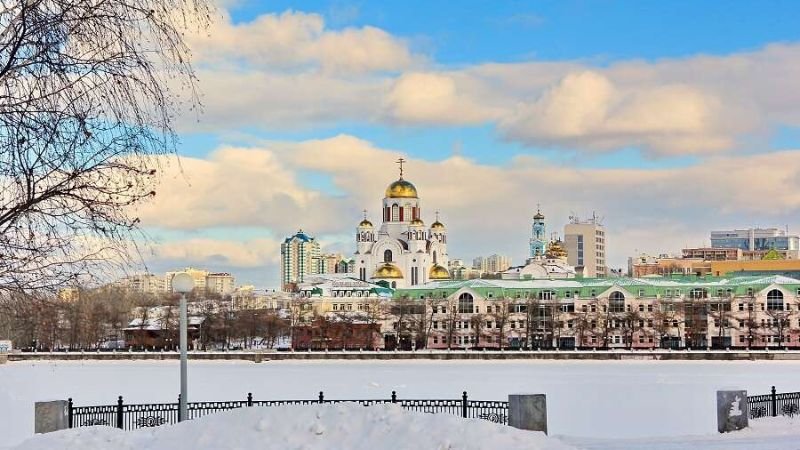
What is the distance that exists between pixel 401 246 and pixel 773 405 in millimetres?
128528

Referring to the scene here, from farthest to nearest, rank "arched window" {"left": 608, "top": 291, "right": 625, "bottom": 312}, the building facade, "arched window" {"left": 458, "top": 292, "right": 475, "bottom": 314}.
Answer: "arched window" {"left": 458, "top": 292, "right": 475, "bottom": 314}, "arched window" {"left": 608, "top": 291, "right": 625, "bottom": 312}, the building facade

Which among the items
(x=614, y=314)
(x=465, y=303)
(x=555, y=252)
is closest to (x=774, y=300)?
(x=614, y=314)

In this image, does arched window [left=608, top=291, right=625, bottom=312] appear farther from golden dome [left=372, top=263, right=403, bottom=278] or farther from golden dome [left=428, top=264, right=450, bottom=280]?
golden dome [left=372, top=263, right=403, bottom=278]

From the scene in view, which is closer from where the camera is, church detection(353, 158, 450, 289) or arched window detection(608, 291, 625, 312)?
arched window detection(608, 291, 625, 312)

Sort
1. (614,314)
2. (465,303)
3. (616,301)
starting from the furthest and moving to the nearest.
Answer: (465,303), (616,301), (614,314)

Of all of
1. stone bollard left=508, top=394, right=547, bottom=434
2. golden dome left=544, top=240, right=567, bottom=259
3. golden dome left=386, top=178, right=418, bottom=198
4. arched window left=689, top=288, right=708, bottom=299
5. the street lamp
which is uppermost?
golden dome left=386, top=178, right=418, bottom=198

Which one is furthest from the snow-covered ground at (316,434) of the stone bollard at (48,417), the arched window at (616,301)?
the arched window at (616,301)

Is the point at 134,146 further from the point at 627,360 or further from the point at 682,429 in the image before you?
the point at 627,360

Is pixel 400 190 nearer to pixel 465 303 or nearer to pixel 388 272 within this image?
pixel 388 272

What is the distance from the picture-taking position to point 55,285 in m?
11.4

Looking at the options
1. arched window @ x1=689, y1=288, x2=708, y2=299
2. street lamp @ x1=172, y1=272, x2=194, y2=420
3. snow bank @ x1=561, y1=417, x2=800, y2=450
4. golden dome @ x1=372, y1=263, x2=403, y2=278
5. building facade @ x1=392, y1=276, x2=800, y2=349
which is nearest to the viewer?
street lamp @ x1=172, y1=272, x2=194, y2=420

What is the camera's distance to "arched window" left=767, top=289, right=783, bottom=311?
375 ft

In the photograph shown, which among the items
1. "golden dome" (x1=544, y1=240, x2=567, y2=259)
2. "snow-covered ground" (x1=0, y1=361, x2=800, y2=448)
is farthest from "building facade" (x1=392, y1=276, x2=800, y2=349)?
"golden dome" (x1=544, y1=240, x2=567, y2=259)

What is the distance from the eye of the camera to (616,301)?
391 feet
